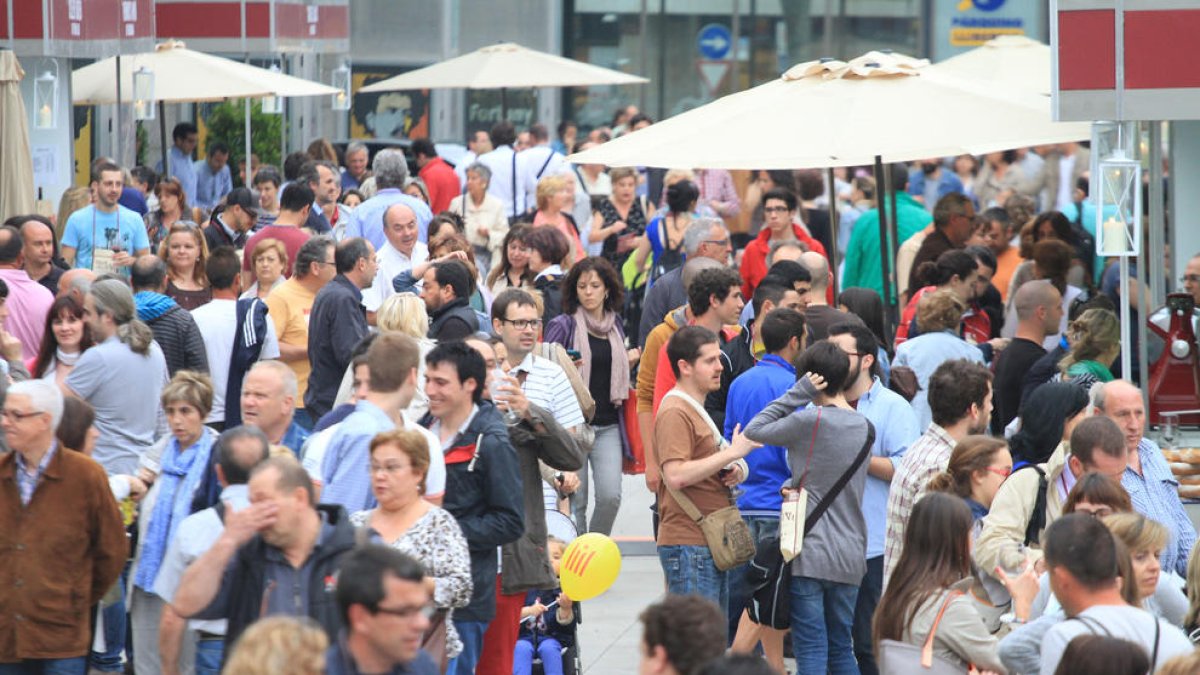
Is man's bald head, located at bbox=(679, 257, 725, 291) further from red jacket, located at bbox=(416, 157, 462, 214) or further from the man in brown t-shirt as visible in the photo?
red jacket, located at bbox=(416, 157, 462, 214)

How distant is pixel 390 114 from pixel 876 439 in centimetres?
2401

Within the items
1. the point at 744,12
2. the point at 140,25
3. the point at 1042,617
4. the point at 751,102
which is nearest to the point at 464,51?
→ the point at 744,12

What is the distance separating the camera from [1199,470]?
345 inches

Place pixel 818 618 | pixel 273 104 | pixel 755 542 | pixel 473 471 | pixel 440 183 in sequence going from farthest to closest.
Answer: pixel 273 104, pixel 440 183, pixel 755 542, pixel 818 618, pixel 473 471

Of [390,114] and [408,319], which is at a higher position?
[390,114]

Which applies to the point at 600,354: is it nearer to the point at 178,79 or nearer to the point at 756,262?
the point at 756,262

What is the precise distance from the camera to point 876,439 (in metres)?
8.01

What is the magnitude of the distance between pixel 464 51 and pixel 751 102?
74.7 ft

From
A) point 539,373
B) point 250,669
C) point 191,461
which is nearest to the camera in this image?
point 250,669

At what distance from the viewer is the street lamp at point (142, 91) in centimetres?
1661

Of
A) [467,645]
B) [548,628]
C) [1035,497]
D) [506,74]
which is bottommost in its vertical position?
[548,628]

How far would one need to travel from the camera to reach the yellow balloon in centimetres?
788

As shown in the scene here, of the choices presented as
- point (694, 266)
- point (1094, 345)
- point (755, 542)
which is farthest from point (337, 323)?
point (1094, 345)

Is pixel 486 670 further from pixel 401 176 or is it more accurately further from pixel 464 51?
pixel 464 51
